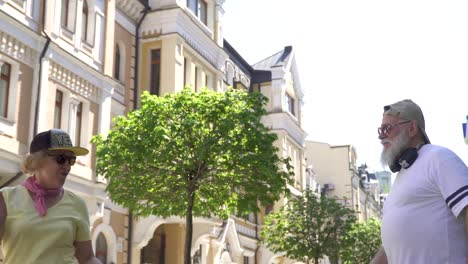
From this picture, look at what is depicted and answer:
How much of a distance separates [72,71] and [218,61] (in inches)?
442

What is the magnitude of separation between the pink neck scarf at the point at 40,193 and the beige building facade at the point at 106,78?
12899mm

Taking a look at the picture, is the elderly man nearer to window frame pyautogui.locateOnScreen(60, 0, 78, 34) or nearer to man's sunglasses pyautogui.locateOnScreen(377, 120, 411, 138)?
man's sunglasses pyautogui.locateOnScreen(377, 120, 411, 138)

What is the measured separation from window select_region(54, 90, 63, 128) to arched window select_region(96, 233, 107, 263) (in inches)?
183

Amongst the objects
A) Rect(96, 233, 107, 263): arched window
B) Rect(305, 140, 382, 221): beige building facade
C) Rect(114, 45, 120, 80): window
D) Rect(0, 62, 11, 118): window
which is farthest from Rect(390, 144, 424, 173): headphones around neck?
Rect(305, 140, 382, 221): beige building facade

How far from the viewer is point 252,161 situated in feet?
55.6

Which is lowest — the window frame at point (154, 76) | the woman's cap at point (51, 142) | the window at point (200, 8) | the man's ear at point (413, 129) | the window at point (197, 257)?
the window at point (197, 257)

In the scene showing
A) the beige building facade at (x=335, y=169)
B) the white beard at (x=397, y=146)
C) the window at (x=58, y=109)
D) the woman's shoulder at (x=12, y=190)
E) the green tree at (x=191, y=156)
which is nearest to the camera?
the woman's shoulder at (x=12, y=190)

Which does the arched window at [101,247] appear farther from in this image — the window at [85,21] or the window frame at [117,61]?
the window at [85,21]

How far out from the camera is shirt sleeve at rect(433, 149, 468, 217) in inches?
149

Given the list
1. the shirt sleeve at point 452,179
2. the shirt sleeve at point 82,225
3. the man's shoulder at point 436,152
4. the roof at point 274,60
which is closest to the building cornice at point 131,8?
the roof at point 274,60

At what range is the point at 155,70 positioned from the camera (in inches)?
1029

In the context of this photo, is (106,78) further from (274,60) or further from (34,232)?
(274,60)

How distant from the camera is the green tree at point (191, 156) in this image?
16.9 m

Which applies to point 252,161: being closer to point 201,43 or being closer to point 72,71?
point 72,71
